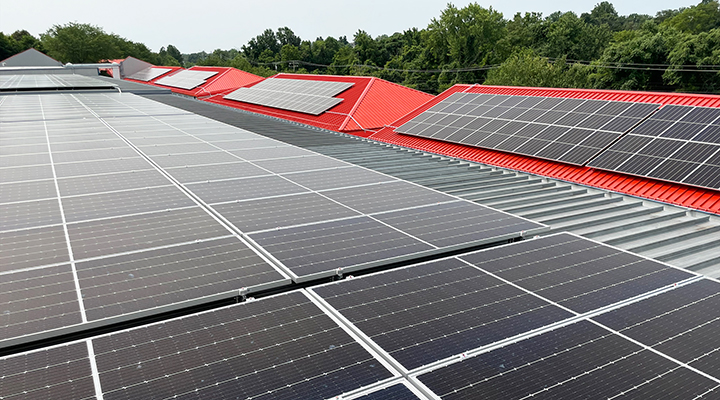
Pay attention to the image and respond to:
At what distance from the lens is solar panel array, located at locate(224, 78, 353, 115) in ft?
120

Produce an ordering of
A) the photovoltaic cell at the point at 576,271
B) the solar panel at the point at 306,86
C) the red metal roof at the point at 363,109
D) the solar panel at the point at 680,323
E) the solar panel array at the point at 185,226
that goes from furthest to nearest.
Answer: the solar panel at the point at 306,86 < the red metal roof at the point at 363,109 < the photovoltaic cell at the point at 576,271 < the solar panel array at the point at 185,226 < the solar panel at the point at 680,323

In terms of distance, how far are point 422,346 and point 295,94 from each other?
37326 millimetres

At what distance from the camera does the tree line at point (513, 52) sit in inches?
3031

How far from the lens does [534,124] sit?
75.3ft

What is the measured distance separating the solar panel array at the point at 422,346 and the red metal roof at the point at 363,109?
23.2 metres

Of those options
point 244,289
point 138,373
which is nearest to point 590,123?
point 244,289

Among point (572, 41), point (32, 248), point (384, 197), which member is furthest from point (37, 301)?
point (572, 41)

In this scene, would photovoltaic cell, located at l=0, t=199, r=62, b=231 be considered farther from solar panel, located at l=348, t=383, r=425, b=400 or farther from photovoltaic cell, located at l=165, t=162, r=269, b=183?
solar panel, located at l=348, t=383, r=425, b=400

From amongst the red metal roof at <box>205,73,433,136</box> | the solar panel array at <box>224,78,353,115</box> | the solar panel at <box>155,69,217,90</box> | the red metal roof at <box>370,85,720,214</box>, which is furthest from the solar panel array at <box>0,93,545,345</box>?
the solar panel at <box>155,69,217,90</box>

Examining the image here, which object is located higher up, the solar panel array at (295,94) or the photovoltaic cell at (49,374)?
the solar panel array at (295,94)

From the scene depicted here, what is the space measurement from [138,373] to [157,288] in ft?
7.52

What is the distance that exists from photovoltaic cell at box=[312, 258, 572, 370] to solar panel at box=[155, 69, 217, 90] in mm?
57228

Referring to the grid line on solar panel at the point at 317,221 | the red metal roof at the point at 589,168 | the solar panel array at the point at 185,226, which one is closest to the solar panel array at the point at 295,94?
the red metal roof at the point at 589,168

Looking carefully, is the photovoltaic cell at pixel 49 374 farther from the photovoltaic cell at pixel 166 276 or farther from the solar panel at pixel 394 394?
the solar panel at pixel 394 394
